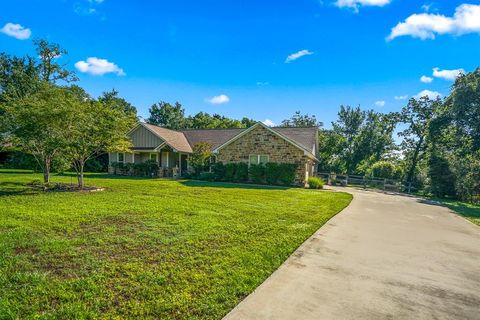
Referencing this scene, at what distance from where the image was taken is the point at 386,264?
5.04 metres

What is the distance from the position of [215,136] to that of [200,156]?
6.27 m

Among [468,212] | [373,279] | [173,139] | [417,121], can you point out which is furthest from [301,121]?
[373,279]

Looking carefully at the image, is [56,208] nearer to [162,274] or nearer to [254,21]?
[162,274]

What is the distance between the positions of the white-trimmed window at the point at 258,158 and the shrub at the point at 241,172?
2.86ft

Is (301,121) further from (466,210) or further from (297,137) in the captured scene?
(466,210)

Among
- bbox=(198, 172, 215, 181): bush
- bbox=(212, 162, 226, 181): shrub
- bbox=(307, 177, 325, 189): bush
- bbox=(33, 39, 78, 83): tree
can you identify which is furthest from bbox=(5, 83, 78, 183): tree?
bbox=(33, 39, 78, 83): tree

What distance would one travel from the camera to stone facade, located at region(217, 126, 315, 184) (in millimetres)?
20672

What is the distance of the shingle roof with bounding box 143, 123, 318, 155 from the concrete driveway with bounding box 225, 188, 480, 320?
1433 centimetres

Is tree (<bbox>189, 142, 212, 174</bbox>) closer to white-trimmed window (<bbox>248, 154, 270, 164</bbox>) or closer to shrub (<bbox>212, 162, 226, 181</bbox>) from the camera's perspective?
shrub (<bbox>212, 162, 226, 181</bbox>)

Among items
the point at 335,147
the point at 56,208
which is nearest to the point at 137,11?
the point at 56,208

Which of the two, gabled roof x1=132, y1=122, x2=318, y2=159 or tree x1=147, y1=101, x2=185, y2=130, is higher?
tree x1=147, y1=101, x2=185, y2=130

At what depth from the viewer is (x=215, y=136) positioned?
29.2 m

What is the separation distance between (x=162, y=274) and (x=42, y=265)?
78.4 inches

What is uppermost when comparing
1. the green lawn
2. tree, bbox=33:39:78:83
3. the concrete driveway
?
tree, bbox=33:39:78:83
